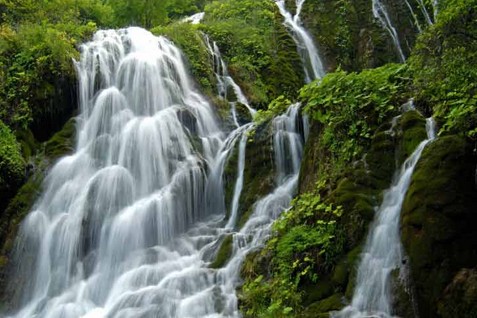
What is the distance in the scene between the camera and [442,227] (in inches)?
208

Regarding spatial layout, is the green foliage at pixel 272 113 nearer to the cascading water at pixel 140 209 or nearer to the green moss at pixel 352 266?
the cascading water at pixel 140 209

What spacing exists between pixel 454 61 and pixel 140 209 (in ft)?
21.5

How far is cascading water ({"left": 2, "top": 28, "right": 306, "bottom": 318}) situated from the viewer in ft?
25.7

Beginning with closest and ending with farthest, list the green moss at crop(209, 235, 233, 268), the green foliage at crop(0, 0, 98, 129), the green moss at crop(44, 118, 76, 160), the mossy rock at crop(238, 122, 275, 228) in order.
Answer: the green moss at crop(209, 235, 233, 268)
the mossy rock at crop(238, 122, 275, 228)
the green moss at crop(44, 118, 76, 160)
the green foliage at crop(0, 0, 98, 129)

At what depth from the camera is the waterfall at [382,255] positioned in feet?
17.9

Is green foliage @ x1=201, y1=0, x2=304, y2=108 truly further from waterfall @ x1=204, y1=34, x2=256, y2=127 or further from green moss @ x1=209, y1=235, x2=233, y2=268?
green moss @ x1=209, y1=235, x2=233, y2=268

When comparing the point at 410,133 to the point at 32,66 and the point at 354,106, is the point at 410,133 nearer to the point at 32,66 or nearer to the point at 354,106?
the point at 354,106

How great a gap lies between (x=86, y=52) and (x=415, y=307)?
11303 millimetres

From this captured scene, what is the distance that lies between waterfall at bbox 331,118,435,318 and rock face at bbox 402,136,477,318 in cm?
23

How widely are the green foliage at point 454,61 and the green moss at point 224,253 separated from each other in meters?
3.93

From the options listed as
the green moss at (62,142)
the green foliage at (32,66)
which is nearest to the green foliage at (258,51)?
the green foliage at (32,66)

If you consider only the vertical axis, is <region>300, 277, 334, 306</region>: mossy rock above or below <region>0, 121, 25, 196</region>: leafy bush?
below

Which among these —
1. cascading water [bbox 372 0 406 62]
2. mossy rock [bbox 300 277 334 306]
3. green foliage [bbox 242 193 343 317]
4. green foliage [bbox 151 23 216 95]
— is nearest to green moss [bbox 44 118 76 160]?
green foliage [bbox 151 23 216 95]

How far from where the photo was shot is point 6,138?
10922 millimetres
